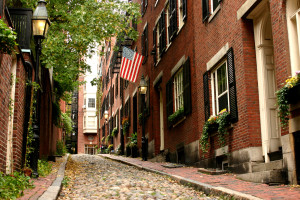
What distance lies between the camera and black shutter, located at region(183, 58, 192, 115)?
13.3m

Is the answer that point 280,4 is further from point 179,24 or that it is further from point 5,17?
point 179,24

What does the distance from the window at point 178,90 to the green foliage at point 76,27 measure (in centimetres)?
274

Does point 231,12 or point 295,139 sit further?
point 231,12

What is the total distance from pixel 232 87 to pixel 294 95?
9.73ft

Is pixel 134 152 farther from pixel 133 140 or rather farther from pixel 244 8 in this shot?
pixel 244 8

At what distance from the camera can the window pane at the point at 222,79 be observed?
1094 centimetres

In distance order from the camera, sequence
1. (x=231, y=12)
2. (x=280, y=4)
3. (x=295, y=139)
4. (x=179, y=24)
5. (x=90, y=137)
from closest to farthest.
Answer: (x=295, y=139), (x=280, y=4), (x=231, y=12), (x=179, y=24), (x=90, y=137)

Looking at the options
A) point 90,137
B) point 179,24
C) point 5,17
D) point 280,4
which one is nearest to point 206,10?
point 179,24

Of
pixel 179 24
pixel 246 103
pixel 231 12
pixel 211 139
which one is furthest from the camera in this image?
pixel 179 24

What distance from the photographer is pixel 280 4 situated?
7.82 m

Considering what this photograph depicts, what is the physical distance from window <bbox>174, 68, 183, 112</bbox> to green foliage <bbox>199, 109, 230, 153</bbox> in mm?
3183

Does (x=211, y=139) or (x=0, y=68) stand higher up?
(x=0, y=68)

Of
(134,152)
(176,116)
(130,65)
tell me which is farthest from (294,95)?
(134,152)

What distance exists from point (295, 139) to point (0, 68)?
543 centimetres
